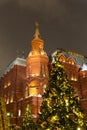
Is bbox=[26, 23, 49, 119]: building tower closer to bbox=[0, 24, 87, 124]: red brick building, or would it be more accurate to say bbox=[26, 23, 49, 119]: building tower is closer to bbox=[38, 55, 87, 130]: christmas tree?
bbox=[0, 24, 87, 124]: red brick building

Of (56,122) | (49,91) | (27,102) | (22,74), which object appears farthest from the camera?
(22,74)

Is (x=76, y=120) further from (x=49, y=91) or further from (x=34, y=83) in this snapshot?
(x=34, y=83)

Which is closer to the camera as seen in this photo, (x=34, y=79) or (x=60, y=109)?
(x=60, y=109)

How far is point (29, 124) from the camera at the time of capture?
3744cm

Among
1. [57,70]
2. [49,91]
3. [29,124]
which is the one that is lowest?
[29,124]

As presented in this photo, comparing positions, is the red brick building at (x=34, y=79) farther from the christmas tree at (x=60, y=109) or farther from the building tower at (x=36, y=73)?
the christmas tree at (x=60, y=109)

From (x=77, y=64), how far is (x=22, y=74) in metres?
14.1

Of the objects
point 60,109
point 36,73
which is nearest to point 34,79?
point 36,73

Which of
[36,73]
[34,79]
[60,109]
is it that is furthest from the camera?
[36,73]

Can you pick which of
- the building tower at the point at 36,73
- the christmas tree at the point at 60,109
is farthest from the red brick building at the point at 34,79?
the christmas tree at the point at 60,109

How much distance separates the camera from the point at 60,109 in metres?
→ 23.5

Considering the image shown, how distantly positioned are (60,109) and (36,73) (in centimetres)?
2940

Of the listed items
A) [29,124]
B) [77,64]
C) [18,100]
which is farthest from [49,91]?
[77,64]

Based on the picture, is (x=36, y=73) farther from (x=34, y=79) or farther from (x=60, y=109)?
(x=60, y=109)
